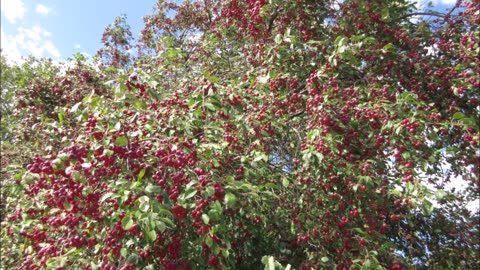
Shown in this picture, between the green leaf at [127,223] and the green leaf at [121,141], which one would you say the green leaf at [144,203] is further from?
the green leaf at [121,141]

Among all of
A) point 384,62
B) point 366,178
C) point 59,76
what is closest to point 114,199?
point 366,178

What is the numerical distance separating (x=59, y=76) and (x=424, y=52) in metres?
5.26

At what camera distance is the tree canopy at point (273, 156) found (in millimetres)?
2578

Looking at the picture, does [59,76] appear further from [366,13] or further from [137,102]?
[366,13]

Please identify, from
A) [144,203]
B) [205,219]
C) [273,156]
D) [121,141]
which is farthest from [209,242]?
[273,156]

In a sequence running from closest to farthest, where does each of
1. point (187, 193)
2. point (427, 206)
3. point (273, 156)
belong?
point (187, 193) → point (427, 206) → point (273, 156)

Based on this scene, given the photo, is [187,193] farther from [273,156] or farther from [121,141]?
[273,156]

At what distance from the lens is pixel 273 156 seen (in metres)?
4.39

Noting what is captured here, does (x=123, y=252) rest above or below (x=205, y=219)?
below

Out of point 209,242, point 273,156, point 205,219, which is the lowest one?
point 209,242

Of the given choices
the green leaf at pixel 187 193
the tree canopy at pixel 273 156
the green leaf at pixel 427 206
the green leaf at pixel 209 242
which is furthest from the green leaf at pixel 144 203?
the green leaf at pixel 427 206

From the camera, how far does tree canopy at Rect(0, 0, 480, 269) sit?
2578 millimetres

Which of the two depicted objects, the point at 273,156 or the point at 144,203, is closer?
the point at 144,203

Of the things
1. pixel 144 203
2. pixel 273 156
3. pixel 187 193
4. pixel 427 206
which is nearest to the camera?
pixel 144 203
